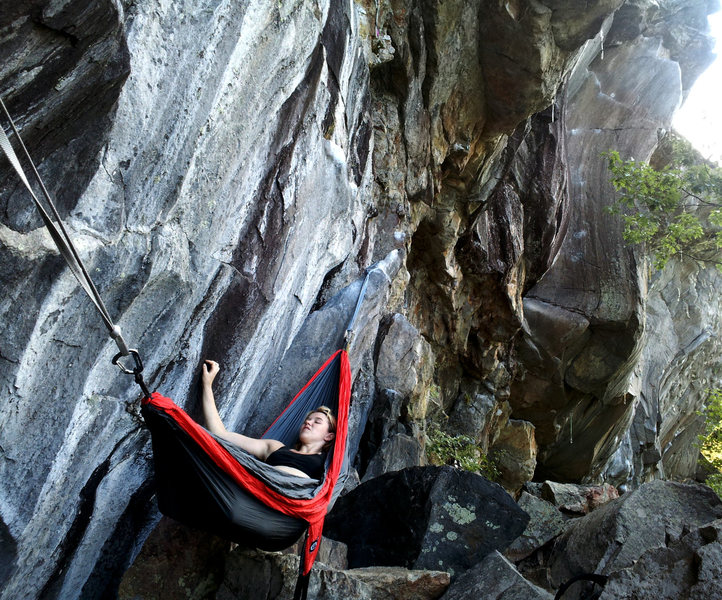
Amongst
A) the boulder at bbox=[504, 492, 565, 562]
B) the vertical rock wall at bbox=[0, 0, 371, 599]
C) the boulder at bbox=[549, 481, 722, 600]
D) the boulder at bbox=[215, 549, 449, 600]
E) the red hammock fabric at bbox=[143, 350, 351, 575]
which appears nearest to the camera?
the vertical rock wall at bbox=[0, 0, 371, 599]

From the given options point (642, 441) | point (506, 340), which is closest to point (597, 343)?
point (506, 340)

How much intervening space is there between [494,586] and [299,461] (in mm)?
1310

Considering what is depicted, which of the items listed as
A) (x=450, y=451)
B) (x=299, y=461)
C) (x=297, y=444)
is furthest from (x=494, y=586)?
(x=450, y=451)

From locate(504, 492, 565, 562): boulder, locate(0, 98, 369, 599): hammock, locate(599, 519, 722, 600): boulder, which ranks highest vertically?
locate(599, 519, 722, 600): boulder

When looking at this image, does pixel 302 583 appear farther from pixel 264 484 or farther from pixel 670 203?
pixel 670 203

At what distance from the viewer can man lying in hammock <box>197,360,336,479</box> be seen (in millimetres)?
3111

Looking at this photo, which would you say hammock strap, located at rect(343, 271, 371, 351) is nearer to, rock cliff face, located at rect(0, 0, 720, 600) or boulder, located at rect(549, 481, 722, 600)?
rock cliff face, located at rect(0, 0, 720, 600)

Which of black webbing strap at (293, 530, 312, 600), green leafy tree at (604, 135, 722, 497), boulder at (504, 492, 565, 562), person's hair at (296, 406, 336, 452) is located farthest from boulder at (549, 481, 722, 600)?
green leafy tree at (604, 135, 722, 497)

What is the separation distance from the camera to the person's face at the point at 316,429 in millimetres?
3500

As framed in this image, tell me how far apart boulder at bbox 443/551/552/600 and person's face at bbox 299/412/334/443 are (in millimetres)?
1143

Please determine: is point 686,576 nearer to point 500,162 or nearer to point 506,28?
point 506,28

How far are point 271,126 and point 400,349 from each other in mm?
3502

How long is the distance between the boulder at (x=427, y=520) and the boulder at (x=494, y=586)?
2.73ft

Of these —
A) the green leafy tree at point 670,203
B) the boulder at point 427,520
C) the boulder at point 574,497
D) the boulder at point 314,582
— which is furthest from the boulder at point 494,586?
the green leafy tree at point 670,203
